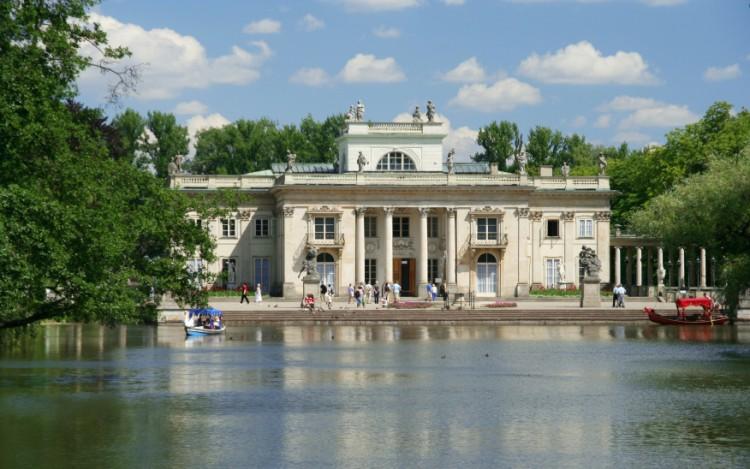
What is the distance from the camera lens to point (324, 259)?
86.8 metres

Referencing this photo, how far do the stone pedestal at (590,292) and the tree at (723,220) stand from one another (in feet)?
47.9

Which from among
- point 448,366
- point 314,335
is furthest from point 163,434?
point 314,335

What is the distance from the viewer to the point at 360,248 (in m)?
85.8

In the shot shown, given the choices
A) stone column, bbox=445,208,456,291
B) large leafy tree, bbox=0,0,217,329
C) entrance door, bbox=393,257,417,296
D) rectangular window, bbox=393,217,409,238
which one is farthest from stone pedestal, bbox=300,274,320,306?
large leafy tree, bbox=0,0,217,329

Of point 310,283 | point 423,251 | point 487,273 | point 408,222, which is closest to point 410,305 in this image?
point 310,283

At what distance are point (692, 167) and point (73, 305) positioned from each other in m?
63.1

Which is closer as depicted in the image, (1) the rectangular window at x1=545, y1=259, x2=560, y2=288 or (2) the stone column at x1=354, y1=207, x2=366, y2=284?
(2) the stone column at x1=354, y1=207, x2=366, y2=284

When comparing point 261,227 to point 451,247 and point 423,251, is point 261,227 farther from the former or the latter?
point 451,247

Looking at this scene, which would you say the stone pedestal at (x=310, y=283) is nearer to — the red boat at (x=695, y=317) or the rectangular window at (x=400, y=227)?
the rectangular window at (x=400, y=227)

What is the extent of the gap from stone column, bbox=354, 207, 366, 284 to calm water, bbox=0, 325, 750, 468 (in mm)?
36382

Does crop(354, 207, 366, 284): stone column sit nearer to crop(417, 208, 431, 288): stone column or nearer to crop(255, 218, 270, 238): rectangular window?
crop(417, 208, 431, 288): stone column

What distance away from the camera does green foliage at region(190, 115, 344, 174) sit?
12206 centimetres

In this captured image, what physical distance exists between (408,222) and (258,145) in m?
37.2

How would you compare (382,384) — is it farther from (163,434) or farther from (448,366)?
(163,434)
